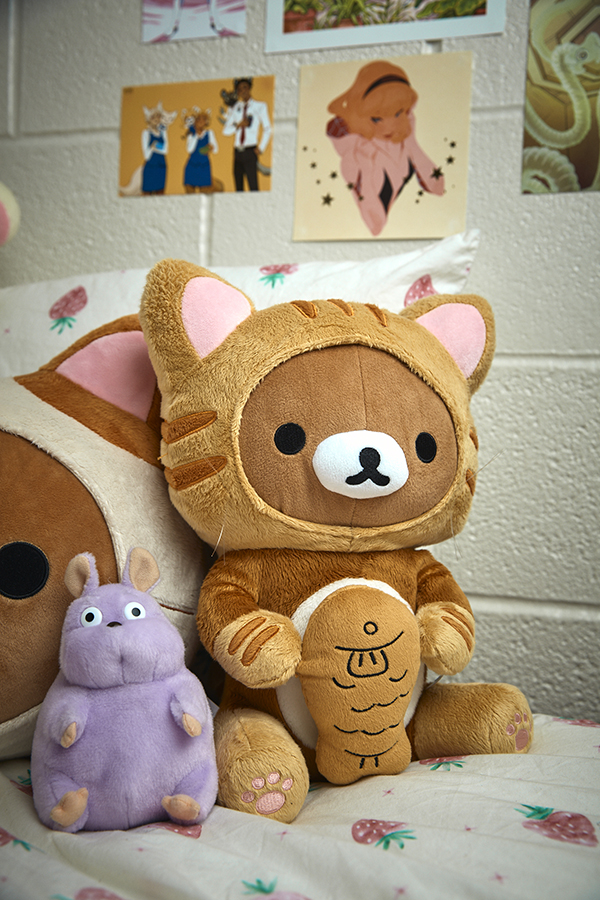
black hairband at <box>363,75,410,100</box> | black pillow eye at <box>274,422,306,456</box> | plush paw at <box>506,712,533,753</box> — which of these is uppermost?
black hairband at <box>363,75,410,100</box>

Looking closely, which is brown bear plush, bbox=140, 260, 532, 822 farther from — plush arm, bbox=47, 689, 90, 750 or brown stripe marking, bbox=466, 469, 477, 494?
plush arm, bbox=47, 689, 90, 750

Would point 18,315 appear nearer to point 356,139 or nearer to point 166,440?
point 166,440

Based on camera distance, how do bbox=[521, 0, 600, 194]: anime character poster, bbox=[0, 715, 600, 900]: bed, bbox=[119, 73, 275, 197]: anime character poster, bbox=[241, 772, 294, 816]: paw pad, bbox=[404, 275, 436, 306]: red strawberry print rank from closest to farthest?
1. bbox=[0, 715, 600, 900]: bed
2. bbox=[241, 772, 294, 816]: paw pad
3. bbox=[404, 275, 436, 306]: red strawberry print
4. bbox=[521, 0, 600, 194]: anime character poster
5. bbox=[119, 73, 275, 197]: anime character poster

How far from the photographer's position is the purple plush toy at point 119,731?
0.53m

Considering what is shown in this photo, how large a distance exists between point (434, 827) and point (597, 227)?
0.95 metres

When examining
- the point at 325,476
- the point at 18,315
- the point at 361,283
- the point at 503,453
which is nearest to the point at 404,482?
the point at 325,476

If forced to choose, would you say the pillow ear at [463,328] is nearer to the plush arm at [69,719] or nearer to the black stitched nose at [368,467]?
the black stitched nose at [368,467]

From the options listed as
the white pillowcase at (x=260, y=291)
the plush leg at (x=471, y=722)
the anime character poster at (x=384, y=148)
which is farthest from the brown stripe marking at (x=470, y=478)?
the anime character poster at (x=384, y=148)

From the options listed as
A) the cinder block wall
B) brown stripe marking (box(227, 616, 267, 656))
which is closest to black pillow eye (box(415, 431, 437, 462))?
brown stripe marking (box(227, 616, 267, 656))

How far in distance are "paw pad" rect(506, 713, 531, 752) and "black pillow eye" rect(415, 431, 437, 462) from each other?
287 mm

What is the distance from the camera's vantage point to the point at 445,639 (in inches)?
24.8

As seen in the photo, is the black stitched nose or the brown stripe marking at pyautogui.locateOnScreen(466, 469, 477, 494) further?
the brown stripe marking at pyautogui.locateOnScreen(466, 469, 477, 494)

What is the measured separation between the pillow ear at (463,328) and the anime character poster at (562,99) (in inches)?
18.3

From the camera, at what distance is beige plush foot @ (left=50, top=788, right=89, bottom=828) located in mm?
514
